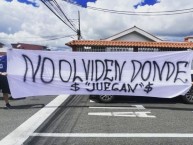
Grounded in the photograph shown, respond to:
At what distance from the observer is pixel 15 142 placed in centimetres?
657

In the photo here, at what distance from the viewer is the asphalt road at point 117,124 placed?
685 cm

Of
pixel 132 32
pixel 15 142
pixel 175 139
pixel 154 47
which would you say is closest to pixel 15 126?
pixel 15 142

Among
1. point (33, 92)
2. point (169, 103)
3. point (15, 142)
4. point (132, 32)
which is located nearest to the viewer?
point (15, 142)

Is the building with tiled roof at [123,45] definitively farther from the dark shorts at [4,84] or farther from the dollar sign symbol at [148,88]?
the dollar sign symbol at [148,88]

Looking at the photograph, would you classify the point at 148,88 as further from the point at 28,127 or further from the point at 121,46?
the point at 121,46

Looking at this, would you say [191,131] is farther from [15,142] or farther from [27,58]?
[27,58]

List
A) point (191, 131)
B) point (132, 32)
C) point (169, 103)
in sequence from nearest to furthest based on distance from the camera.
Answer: point (191, 131) → point (169, 103) → point (132, 32)

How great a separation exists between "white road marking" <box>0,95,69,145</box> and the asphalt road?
0.46ft

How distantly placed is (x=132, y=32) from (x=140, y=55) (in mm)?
20856

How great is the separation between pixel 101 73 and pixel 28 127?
369 centimetres

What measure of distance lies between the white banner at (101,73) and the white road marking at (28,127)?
2.26ft

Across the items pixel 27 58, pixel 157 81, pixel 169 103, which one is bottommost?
pixel 169 103

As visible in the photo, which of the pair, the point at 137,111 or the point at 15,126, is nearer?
the point at 15,126

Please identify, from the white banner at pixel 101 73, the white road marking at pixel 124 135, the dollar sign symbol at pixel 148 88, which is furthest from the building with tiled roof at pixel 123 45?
the white road marking at pixel 124 135
